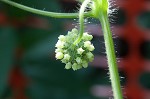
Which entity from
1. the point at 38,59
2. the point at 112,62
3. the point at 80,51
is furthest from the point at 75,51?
the point at 38,59

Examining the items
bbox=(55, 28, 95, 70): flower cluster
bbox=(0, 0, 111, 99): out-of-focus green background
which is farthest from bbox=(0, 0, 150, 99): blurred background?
bbox=(55, 28, 95, 70): flower cluster

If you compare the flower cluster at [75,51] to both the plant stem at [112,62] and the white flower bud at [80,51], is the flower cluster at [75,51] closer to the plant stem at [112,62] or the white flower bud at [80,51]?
the white flower bud at [80,51]

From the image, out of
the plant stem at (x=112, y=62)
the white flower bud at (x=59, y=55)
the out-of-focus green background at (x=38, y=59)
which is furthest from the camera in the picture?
the out-of-focus green background at (x=38, y=59)

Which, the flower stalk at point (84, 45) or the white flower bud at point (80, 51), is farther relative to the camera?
the white flower bud at point (80, 51)

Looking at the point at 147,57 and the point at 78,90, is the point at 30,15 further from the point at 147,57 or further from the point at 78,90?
the point at 147,57

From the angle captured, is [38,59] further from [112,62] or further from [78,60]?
[112,62]

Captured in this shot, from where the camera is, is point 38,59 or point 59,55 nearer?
point 59,55

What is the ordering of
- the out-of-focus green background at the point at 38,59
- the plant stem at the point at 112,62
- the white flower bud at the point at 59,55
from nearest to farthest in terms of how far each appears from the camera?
the plant stem at the point at 112,62, the white flower bud at the point at 59,55, the out-of-focus green background at the point at 38,59

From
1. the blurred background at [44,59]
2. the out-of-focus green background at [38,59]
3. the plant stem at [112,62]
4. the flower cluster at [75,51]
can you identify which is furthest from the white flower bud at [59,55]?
the out-of-focus green background at [38,59]

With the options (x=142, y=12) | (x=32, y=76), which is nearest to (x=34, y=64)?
(x=32, y=76)
